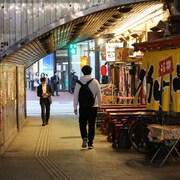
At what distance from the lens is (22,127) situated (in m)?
16.9

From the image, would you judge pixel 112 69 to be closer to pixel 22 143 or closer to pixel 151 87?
pixel 22 143

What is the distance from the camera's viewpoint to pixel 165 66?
30.9ft

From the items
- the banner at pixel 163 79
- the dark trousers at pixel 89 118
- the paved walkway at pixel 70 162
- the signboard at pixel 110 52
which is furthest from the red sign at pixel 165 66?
the signboard at pixel 110 52

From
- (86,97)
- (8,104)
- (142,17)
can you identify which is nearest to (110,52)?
(142,17)

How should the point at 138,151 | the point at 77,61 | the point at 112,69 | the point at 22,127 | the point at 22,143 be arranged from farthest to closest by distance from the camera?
the point at 77,61 < the point at 112,69 < the point at 22,127 < the point at 22,143 < the point at 138,151

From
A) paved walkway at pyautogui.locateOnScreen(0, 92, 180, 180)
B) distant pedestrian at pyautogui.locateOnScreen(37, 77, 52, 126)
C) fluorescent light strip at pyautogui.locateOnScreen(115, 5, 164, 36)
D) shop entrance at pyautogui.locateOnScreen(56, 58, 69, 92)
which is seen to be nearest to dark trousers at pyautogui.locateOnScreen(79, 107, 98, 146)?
paved walkway at pyautogui.locateOnScreen(0, 92, 180, 180)

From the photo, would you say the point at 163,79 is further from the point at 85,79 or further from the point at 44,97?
the point at 44,97

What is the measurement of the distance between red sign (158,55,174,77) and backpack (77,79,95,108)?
7.61ft

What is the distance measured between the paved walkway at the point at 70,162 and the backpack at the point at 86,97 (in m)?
1.12

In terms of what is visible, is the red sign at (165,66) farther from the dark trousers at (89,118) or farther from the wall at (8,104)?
the wall at (8,104)

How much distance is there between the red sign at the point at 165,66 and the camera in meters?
9.27

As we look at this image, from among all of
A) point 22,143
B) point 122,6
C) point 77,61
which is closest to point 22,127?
point 22,143

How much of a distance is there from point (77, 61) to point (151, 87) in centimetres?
3520

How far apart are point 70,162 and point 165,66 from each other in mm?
2815
